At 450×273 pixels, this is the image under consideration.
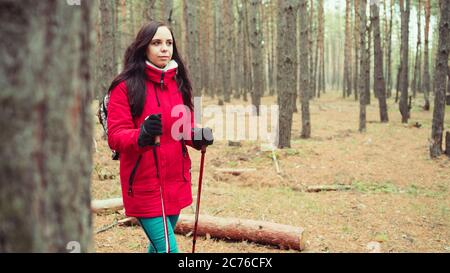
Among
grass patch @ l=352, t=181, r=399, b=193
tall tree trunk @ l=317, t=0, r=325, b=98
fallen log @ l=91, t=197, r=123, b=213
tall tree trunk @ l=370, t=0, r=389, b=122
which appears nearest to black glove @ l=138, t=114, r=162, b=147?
fallen log @ l=91, t=197, r=123, b=213

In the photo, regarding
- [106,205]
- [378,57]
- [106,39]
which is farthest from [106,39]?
[378,57]

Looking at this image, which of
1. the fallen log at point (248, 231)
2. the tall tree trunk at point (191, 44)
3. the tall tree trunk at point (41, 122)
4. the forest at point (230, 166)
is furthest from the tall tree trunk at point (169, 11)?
the tall tree trunk at point (41, 122)

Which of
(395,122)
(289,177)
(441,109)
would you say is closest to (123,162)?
(289,177)

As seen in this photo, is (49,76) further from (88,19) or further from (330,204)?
(330,204)

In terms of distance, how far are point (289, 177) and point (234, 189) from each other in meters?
1.44

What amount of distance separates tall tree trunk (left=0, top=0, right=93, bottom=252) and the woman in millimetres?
1221

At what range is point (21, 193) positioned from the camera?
1.11 meters

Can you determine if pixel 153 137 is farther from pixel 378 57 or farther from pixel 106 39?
pixel 378 57

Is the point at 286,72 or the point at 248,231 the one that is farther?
the point at 286,72

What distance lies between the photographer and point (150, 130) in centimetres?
242

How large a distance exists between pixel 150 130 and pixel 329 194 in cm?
567
